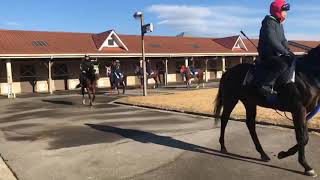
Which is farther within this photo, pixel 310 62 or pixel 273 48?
pixel 273 48

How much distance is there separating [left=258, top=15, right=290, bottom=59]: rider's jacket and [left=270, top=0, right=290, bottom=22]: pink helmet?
3.0 inches

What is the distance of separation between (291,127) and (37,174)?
5.98 meters

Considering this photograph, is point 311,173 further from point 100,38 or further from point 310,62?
point 100,38

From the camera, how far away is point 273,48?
7.13m

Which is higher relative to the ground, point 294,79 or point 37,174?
point 294,79

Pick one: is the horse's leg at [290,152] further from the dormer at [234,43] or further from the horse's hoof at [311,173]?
the dormer at [234,43]

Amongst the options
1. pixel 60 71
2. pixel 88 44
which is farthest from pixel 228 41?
pixel 60 71

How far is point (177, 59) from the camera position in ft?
142

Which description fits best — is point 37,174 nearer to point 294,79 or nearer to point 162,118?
point 294,79

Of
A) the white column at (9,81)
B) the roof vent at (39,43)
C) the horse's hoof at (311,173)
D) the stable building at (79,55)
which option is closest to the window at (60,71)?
the stable building at (79,55)

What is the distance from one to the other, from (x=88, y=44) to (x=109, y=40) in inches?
69.5

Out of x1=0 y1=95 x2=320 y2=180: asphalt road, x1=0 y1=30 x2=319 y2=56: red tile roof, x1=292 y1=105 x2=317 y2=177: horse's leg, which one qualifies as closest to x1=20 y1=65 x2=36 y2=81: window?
x1=0 y1=30 x2=319 y2=56: red tile roof

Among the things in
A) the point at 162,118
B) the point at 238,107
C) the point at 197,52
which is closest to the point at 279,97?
the point at 162,118

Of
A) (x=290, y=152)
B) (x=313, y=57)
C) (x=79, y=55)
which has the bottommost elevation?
(x=290, y=152)
